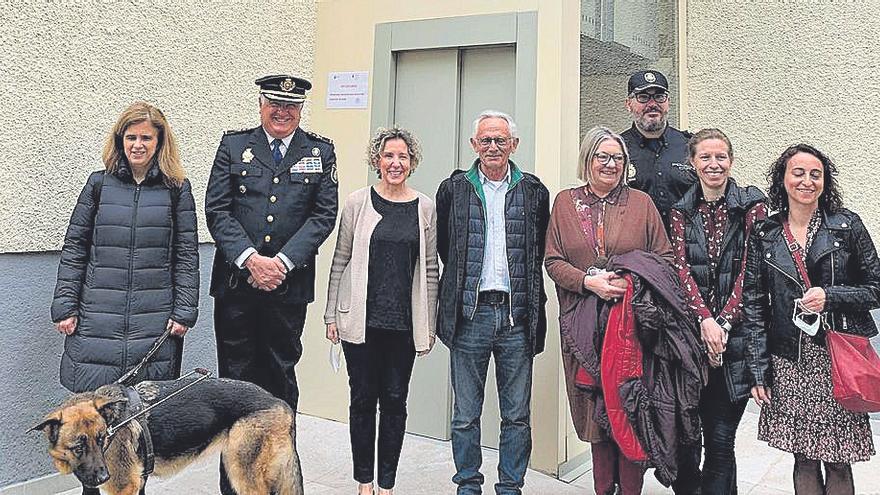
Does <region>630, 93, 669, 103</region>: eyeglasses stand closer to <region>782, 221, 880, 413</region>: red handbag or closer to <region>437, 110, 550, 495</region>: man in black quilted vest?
<region>437, 110, 550, 495</region>: man in black quilted vest

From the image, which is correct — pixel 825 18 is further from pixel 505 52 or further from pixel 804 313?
pixel 804 313

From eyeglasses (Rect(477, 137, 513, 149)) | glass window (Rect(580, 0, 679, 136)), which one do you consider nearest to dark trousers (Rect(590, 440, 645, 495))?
eyeglasses (Rect(477, 137, 513, 149))

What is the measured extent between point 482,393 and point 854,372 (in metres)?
1.57

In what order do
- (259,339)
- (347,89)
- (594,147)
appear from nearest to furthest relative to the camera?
(594,147), (259,339), (347,89)

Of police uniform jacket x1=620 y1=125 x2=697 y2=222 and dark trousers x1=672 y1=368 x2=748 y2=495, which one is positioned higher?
police uniform jacket x1=620 y1=125 x2=697 y2=222

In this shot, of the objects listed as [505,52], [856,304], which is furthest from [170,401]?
[505,52]

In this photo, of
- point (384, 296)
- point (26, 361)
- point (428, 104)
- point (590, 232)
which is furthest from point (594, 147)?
point (26, 361)

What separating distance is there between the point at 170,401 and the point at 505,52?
3.03m

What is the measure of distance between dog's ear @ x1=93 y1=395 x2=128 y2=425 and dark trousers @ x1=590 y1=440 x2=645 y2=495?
1978 millimetres

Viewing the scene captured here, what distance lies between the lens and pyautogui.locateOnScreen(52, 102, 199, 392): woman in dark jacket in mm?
3186

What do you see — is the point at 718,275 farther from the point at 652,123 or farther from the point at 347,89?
the point at 347,89

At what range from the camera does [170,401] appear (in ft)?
8.49

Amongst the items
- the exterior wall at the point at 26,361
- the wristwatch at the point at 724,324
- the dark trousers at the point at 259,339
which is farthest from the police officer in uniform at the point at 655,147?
the exterior wall at the point at 26,361

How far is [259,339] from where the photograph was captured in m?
3.59
